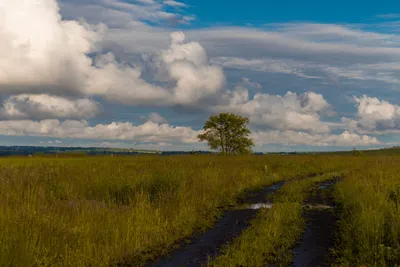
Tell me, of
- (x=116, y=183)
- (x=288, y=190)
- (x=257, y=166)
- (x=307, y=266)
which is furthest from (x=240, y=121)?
(x=307, y=266)

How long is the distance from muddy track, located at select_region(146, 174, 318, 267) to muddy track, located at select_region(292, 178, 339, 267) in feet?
5.68

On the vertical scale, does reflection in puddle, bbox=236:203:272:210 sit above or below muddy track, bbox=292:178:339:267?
above

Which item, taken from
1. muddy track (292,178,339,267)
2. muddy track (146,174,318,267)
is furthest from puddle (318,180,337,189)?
muddy track (146,174,318,267)

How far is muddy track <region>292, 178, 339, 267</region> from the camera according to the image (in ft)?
28.1

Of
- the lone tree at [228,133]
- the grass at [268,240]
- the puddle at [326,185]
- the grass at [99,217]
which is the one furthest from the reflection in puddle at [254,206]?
the lone tree at [228,133]

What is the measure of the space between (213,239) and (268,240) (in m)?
1.50

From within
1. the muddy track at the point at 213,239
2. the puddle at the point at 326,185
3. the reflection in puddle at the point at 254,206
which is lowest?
the muddy track at the point at 213,239

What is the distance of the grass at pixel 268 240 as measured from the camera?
817 centimetres

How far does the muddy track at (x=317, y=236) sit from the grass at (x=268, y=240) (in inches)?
8.2

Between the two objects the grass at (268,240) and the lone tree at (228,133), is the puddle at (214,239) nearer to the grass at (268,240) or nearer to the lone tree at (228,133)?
the grass at (268,240)

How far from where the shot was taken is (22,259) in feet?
23.0

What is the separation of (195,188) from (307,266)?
24.3ft

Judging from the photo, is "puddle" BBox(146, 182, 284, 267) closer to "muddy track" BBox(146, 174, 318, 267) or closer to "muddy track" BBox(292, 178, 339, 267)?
"muddy track" BBox(146, 174, 318, 267)

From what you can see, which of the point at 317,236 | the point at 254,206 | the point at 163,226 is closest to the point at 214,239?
the point at 163,226
